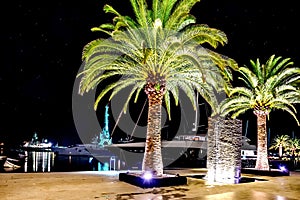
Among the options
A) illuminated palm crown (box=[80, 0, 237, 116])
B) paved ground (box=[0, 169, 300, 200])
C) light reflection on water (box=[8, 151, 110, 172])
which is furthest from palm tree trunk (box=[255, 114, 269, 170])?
light reflection on water (box=[8, 151, 110, 172])

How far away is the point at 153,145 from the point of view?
14.0m

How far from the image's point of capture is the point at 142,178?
41.5 ft

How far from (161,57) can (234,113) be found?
1061cm

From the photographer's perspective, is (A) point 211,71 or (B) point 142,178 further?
(A) point 211,71

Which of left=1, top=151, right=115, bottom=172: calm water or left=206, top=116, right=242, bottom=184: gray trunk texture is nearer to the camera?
left=206, top=116, right=242, bottom=184: gray trunk texture

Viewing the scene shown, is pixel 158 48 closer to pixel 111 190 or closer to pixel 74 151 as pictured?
pixel 111 190

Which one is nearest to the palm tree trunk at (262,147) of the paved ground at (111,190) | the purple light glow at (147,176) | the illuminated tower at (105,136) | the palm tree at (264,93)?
Answer: the palm tree at (264,93)

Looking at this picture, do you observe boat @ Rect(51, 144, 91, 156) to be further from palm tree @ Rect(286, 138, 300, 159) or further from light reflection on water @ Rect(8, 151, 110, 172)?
palm tree @ Rect(286, 138, 300, 159)

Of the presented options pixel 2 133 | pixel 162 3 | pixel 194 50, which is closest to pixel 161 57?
pixel 194 50

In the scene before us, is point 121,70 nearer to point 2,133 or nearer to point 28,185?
point 28,185

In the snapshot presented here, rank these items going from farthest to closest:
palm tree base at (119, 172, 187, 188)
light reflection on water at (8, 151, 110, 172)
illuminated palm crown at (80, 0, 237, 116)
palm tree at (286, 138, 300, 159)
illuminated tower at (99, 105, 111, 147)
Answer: illuminated tower at (99, 105, 111, 147) < palm tree at (286, 138, 300, 159) < light reflection on water at (8, 151, 110, 172) < illuminated palm crown at (80, 0, 237, 116) < palm tree base at (119, 172, 187, 188)

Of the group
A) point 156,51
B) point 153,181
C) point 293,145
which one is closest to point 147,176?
point 153,181

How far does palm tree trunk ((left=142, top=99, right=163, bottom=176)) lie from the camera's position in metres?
13.9

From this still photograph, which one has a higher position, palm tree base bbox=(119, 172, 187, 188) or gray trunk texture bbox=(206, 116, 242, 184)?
gray trunk texture bbox=(206, 116, 242, 184)
